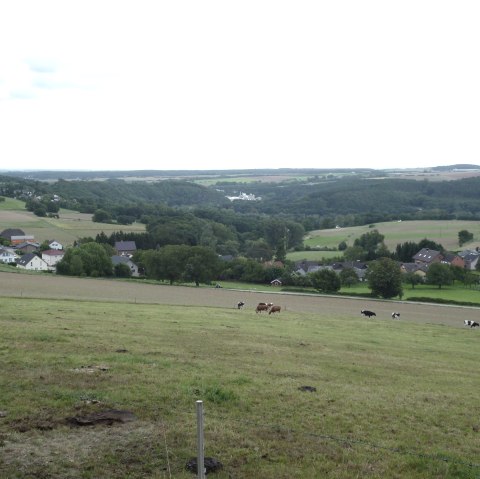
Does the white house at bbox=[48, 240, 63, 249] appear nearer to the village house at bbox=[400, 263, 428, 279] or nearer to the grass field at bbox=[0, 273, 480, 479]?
the village house at bbox=[400, 263, 428, 279]

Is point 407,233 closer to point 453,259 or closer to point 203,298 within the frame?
point 453,259

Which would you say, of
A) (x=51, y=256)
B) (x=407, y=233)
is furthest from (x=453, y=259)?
(x=51, y=256)

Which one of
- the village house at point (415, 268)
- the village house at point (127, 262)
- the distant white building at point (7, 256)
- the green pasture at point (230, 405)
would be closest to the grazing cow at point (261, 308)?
the green pasture at point (230, 405)

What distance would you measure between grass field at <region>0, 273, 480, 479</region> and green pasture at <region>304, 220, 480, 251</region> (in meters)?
116

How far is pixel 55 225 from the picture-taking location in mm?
142250

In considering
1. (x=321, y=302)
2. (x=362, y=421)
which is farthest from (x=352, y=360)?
(x=321, y=302)

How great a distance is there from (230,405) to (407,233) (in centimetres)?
14480

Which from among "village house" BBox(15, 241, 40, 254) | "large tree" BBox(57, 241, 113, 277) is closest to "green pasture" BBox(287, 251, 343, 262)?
"large tree" BBox(57, 241, 113, 277)

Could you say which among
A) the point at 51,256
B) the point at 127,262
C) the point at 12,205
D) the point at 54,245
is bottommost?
the point at 127,262

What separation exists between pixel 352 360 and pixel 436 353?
675 centimetres

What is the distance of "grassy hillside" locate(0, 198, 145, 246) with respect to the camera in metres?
129

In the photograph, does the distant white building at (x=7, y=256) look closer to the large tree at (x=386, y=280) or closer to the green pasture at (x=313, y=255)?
the green pasture at (x=313, y=255)

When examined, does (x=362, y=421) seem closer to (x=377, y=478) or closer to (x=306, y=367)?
(x=377, y=478)

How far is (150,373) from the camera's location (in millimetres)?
16844
